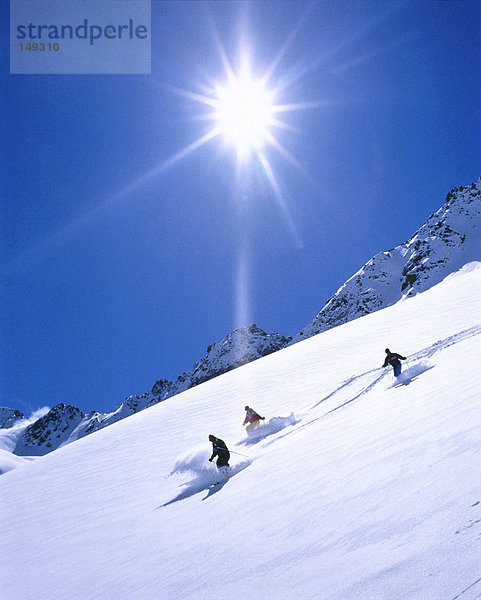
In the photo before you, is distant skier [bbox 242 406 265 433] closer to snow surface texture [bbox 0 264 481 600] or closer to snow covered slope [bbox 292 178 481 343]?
snow surface texture [bbox 0 264 481 600]

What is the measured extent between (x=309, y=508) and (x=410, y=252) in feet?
665

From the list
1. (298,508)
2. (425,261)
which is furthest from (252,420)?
(425,261)

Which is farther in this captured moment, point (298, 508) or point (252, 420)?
point (252, 420)

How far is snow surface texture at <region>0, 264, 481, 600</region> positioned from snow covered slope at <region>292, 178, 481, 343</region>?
144592 millimetres

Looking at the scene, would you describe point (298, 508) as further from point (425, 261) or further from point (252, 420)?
point (425, 261)

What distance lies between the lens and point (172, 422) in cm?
1628

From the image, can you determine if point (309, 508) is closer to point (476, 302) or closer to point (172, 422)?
point (172, 422)

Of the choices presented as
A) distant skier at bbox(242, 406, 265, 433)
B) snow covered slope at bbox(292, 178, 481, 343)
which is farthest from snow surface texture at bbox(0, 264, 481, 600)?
snow covered slope at bbox(292, 178, 481, 343)

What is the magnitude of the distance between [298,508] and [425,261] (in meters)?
168

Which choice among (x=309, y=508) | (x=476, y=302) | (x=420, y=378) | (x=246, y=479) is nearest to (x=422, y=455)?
(x=309, y=508)

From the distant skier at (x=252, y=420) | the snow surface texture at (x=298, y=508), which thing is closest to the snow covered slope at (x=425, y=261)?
the distant skier at (x=252, y=420)

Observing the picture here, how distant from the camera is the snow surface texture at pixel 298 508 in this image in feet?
9.48

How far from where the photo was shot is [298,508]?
4.54 m

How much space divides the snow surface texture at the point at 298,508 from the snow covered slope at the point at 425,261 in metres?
145
